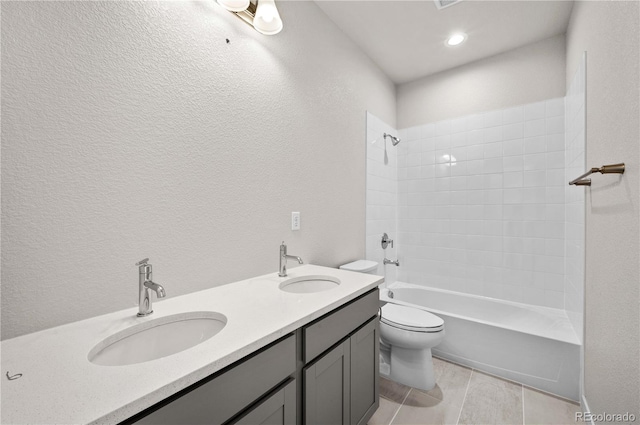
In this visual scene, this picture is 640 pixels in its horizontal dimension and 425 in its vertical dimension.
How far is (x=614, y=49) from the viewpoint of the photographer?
3.71ft

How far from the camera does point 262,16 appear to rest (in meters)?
1.36

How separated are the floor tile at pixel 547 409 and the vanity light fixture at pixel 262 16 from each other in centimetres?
261

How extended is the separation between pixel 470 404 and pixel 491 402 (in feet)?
0.48

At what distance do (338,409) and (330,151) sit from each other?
160cm

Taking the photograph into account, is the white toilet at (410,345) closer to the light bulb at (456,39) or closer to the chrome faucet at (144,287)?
the chrome faucet at (144,287)

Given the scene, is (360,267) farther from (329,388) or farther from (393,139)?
(393,139)

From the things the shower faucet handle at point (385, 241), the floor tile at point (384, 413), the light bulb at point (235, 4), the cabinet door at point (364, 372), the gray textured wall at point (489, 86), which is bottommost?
the floor tile at point (384, 413)

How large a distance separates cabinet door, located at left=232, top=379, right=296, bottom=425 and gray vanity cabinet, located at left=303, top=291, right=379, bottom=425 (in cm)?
8

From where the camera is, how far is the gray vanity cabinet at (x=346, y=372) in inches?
39.9

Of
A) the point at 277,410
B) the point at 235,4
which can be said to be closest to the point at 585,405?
the point at 277,410

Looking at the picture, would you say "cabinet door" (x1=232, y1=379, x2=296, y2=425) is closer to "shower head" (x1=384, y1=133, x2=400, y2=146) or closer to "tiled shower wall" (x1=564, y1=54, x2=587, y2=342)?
"tiled shower wall" (x1=564, y1=54, x2=587, y2=342)

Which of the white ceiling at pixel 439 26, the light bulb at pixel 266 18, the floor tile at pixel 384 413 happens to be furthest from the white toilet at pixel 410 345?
the white ceiling at pixel 439 26

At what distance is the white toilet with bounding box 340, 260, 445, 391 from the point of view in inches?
70.4

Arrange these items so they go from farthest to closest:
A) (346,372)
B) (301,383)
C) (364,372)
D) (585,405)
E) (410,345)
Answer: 1. (410,345)
2. (585,405)
3. (364,372)
4. (346,372)
5. (301,383)
